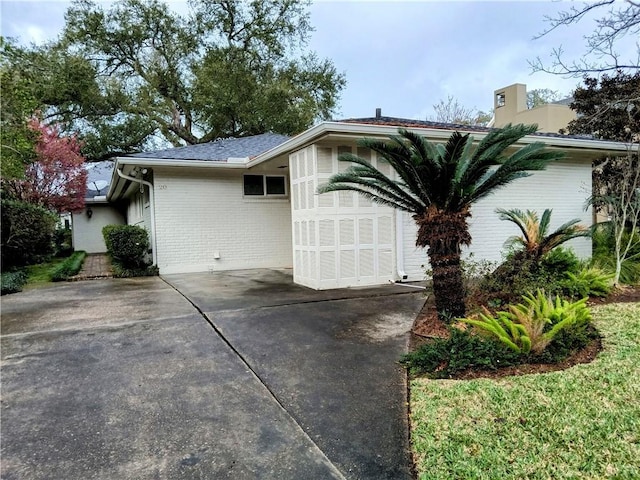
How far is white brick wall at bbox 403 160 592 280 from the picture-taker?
359 inches

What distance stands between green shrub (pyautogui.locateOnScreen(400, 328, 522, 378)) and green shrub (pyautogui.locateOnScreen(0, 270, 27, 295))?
8.14 metres

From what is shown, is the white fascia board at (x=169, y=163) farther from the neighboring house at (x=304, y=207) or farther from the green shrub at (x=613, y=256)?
the green shrub at (x=613, y=256)

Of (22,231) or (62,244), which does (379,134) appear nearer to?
(22,231)

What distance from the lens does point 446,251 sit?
4844 millimetres

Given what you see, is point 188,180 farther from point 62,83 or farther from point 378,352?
point 62,83

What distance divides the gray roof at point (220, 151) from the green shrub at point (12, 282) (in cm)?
372

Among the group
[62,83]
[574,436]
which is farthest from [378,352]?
[62,83]

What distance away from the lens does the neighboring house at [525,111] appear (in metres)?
19.7

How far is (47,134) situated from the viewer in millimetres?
15266

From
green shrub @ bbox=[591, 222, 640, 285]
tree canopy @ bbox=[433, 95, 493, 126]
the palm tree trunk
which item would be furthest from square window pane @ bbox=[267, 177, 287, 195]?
tree canopy @ bbox=[433, 95, 493, 126]

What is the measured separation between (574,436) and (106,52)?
73.2 ft

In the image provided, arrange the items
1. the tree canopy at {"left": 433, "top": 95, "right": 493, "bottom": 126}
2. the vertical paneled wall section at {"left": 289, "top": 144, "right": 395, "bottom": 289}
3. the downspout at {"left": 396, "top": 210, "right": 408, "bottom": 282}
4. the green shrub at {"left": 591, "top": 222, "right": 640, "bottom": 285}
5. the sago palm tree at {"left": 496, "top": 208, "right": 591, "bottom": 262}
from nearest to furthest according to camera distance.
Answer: the sago palm tree at {"left": 496, "top": 208, "right": 591, "bottom": 262} < the green shrub at {"left": 591, "top": 222, "right": 640, "bottom": 285} < the vertical paneled wall section at {"left": 289, "top": 144, "right": 395, "bottom": 289} < the downspout at {"left": 396, "top": 210, "right": 408, "bottom": 282} < the tree canopy at {"left": 433, "top": 95, "right": 493, "bottom": 126}

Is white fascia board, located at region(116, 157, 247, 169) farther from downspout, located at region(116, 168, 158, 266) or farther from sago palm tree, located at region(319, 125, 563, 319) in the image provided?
sago palm tree, located at region(319, 125, 563, 319)

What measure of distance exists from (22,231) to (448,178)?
10.4 m
